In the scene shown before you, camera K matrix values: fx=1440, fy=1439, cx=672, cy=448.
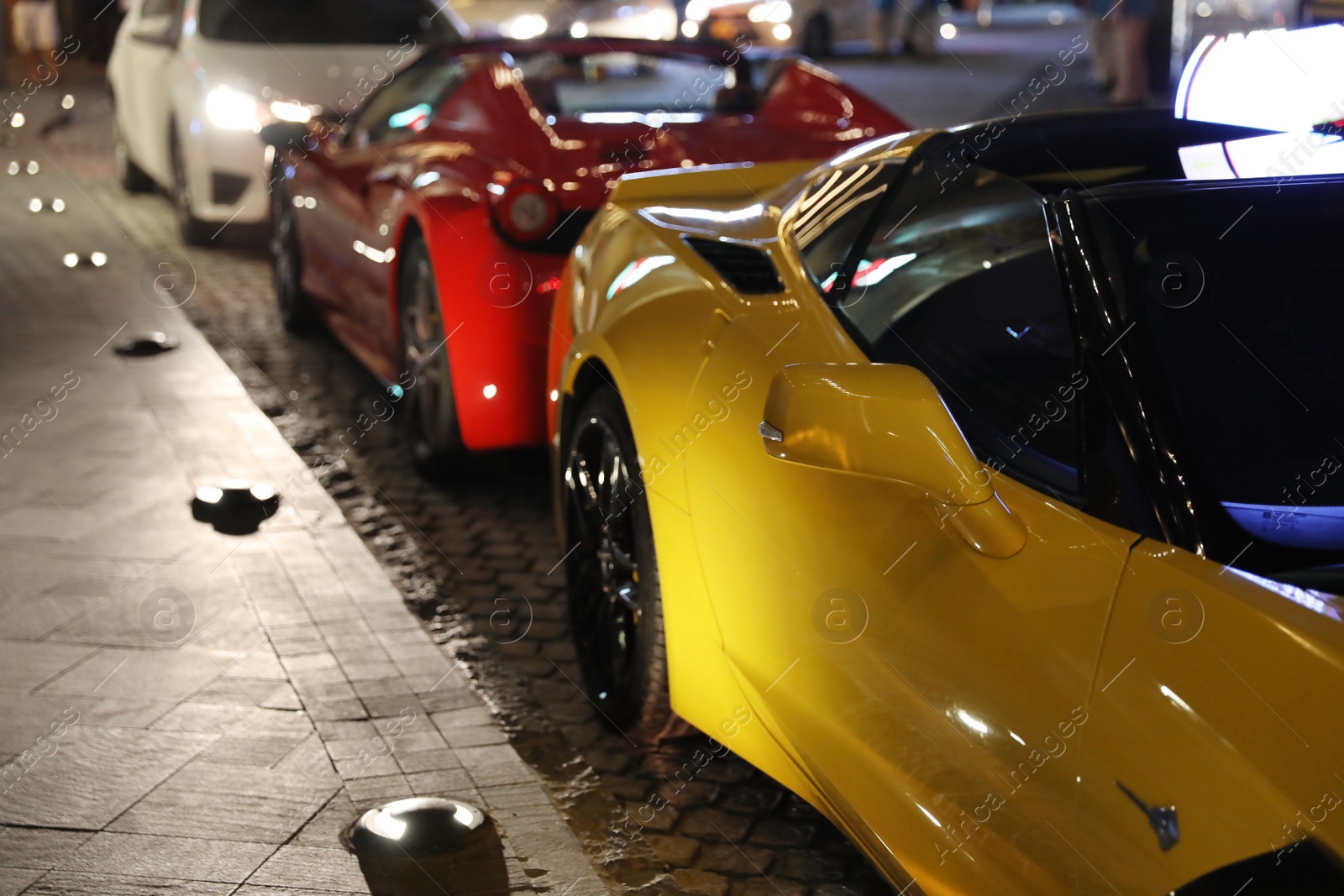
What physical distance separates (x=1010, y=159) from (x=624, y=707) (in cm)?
149

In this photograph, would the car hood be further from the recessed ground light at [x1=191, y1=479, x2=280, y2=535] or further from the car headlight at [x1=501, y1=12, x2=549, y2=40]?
the car headlight at [x1=501, y1=12, x2=549, y2=40]

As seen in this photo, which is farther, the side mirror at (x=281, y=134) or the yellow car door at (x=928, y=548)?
the side mirror at (x=281, y=134)

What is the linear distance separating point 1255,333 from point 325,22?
8451 mm

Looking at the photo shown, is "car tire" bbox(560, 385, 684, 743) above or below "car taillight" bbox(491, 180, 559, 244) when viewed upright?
below

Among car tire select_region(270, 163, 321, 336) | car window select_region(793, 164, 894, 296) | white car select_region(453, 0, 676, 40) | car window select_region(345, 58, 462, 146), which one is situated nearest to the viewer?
car window select_region(793, 164, 894, 296)

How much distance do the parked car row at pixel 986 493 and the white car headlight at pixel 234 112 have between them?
5257 mm

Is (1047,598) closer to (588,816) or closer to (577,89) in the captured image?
(588,816)

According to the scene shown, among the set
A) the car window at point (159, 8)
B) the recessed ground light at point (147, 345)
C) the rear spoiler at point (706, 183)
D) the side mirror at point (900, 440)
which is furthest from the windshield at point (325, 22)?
the side mirror at point (900, 440)

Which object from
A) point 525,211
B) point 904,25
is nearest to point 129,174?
point 525,211

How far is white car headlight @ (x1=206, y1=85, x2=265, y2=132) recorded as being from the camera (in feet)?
28.3

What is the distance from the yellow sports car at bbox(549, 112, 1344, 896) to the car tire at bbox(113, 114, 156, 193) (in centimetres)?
961

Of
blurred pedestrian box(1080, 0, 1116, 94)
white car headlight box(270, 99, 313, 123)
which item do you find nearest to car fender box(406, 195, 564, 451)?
white car headlight box(270, 99, 313, 123)

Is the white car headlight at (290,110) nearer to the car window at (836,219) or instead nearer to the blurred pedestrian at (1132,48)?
the car window at (836,219)

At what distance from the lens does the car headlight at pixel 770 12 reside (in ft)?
79.3
